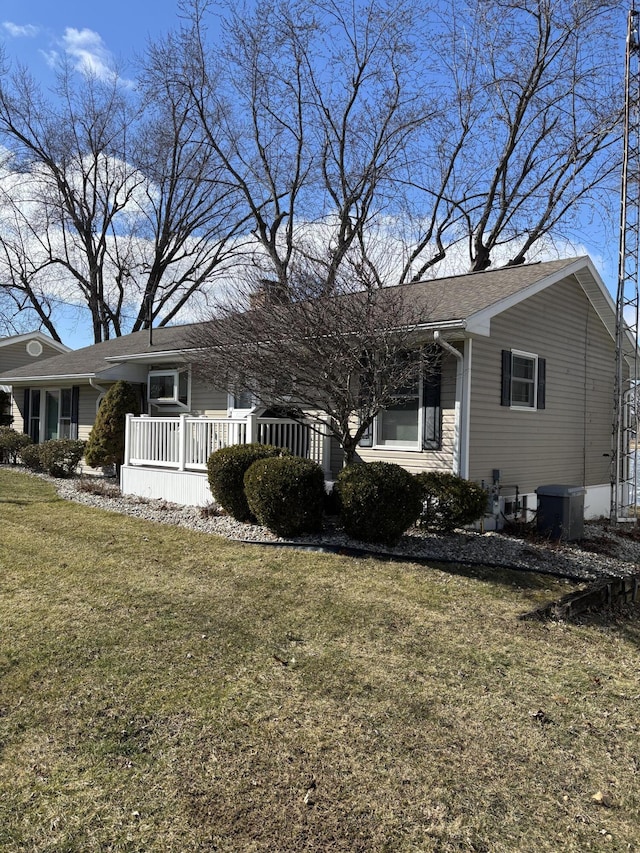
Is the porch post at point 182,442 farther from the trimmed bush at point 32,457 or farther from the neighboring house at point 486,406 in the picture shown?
the trimmed bush at point 32,457

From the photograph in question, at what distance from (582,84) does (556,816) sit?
22.3m

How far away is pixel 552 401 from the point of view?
11461 mm

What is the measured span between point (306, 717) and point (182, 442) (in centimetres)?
790

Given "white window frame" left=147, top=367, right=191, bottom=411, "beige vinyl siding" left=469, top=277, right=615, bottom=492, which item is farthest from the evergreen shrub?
"beige vinyl siding" left=469, top=277, right=615, bottom=492

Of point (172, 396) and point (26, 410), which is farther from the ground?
point (172, 396)

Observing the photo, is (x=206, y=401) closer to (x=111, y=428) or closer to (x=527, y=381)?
(x=111, y=428)

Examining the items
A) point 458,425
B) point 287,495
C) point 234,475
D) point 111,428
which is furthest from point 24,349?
point 458,425

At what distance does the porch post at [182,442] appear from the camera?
11.0 m

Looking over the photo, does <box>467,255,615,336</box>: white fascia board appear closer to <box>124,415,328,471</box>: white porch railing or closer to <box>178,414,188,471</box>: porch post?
<box>124,415,328,471</box>: white porch railing

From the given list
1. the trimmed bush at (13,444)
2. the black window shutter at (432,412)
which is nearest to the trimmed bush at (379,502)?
the black window shutter at (432,412)

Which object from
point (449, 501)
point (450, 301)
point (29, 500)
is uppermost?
point (450, 301)

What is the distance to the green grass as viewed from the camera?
2725mm

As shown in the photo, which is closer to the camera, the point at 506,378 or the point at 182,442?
the point at 506,378

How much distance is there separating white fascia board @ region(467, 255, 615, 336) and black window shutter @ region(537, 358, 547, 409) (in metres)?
1.26
